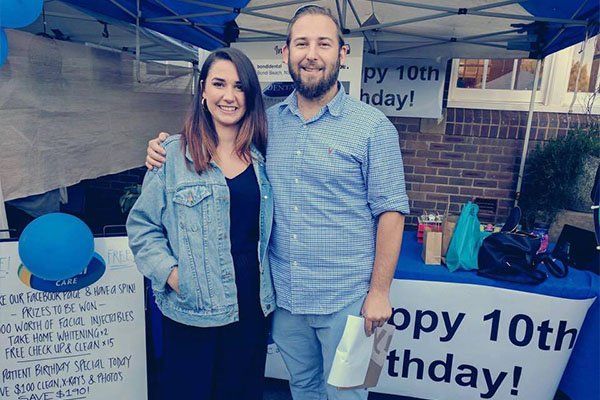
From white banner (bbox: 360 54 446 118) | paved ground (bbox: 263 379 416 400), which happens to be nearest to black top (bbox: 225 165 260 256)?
paved ground (bbox: 263 379 416 400)

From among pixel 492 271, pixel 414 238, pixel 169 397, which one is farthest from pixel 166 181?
pixel 414 238

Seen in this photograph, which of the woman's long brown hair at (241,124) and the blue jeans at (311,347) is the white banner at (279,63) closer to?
the woman's long brown hair at (241,124)

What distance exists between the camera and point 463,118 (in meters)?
3.94

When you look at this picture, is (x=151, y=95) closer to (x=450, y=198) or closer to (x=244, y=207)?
(x=244, y=207)

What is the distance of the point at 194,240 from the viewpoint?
5.01 feet

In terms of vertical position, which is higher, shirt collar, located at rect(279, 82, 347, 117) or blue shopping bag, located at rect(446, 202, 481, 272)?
shirt collar, located at rect(279, 82, 347, 117)

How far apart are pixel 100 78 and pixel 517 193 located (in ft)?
11.9

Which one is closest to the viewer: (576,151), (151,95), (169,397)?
(169,397)

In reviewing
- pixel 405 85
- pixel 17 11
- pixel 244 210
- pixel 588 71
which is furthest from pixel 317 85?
pixel 588 71

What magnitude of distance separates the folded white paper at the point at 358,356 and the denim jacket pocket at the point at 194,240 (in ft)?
1.78

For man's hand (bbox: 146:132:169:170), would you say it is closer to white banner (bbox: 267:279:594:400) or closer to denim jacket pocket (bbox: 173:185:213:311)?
denim jacket pocket (bbox: 173:185:213:311)

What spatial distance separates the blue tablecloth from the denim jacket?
1.18 m

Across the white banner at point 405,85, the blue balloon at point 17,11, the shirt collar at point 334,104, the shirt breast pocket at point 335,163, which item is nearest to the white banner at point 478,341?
the shirt breast pocket at point 335,163

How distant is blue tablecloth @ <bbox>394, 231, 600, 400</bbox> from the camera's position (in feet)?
7.10
